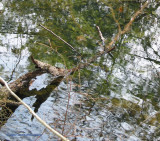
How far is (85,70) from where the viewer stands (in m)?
5.74

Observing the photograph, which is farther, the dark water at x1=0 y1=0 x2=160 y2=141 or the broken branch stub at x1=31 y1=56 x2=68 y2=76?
the broken branch stub at x1=31 y1=56 x2=68 y2=76

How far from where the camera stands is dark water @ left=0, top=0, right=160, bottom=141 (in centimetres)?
397

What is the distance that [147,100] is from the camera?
5133mm

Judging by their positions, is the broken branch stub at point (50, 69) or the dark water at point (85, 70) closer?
the dark water at point (85, 70)

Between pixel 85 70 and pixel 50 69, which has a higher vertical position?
pixel 50 69

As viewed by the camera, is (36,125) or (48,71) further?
(48,71)

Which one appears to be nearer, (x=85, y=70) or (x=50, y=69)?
(x=50, y=69)

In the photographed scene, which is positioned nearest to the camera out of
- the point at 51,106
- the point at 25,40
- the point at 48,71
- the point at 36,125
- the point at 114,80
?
the point at 36,125

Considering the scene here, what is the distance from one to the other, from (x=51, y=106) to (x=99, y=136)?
0.96 metres

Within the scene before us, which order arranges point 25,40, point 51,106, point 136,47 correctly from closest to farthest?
point 51,106
point 25,40
point 136,47

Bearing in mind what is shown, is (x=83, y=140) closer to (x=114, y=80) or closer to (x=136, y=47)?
(x=114, y=80)

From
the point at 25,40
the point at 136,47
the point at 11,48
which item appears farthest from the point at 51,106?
A: the point at 136,47

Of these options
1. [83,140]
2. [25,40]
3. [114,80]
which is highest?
[25,40]

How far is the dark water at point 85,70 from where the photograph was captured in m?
3.97
